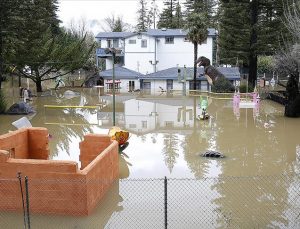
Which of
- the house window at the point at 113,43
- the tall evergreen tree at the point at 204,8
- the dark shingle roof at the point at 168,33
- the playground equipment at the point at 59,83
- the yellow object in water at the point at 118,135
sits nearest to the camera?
the yellow object in water at the point at 118,135

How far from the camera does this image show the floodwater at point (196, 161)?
10617 mm

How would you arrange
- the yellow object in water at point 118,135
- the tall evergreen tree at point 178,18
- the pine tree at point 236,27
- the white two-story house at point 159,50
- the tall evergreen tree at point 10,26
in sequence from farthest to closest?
the tall evergreen tree at point 178,18 < the white two-story house at point 159,50 < the pine tree at point 236,27 < the tall evergreen tree at point 10,26 < the yellow object in water at point 118,135

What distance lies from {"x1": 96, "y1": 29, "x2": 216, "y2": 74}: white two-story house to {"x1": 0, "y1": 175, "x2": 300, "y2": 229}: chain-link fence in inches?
1738

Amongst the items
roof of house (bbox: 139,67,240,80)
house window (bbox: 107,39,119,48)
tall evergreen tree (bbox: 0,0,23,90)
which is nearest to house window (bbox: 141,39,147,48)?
house window (bbox: 107,39,119,48)

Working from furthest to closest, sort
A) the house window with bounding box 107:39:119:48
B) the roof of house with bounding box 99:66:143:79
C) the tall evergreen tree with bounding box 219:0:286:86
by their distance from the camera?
the house window with bounding box 107:39:119:48
the roof of house with bounding box 99:66:143:79
the tall evergreen tree with bounding box 219:0:286:86

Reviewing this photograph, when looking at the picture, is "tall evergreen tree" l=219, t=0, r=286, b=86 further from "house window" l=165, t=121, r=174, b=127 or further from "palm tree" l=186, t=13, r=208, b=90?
"house window" l=165, t=121, r=174, b=127

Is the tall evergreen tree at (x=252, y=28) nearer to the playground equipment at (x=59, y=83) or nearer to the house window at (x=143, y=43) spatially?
the house window at (x=143, y=43)

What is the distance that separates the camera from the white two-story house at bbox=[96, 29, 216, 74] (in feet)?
182

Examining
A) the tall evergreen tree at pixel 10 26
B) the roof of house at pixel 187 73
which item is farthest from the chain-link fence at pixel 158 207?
the roof of house at pixel 187 73

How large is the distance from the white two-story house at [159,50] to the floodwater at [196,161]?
21.9m

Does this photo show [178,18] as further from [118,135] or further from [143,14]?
[118,135]

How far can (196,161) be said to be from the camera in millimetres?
16391

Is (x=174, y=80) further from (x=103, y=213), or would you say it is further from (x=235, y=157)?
(x=103, y=213)

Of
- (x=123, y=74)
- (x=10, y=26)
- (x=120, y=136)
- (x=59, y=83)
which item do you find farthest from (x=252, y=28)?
(x=120, y=136)
